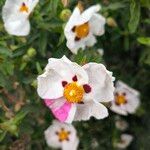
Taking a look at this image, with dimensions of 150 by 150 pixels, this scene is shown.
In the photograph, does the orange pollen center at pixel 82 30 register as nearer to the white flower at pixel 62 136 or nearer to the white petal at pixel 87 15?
the white petal at pixel 87 15

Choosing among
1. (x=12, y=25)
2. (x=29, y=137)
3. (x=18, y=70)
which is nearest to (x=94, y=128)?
(x=29, y=137)

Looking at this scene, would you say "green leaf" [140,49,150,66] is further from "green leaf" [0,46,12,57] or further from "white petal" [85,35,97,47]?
"green leaf" [0,46,12,57]

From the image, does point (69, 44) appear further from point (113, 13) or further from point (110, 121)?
point (110, 121)

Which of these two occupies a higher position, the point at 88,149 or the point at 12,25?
the point at 12,25

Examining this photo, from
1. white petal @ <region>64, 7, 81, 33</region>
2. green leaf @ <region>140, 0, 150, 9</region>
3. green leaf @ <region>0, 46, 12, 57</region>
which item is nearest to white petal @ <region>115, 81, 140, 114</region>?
green leaf @ <region>140, 0, 150, 9</region>

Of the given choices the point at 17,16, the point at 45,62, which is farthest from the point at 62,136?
the point at 17,16
